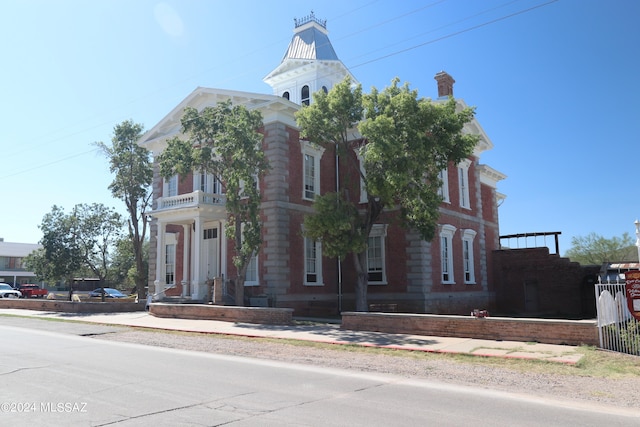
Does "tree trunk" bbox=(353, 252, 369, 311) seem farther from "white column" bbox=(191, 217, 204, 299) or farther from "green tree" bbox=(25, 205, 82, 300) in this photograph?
"green tree" bbox=(25, 205, 82, 300)

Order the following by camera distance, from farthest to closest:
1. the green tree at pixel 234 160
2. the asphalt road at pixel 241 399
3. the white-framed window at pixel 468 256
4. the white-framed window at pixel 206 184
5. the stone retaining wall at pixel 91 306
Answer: the white-framed window at pixel 468 256 < the white-framed window at pixel 206 184 < the stone retaining wall at pixel 91 306 < the green tree at pixel 234 160 < the asphalt road at pixel 241 399

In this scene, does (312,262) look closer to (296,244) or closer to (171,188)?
(296,244)

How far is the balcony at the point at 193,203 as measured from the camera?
940 inches

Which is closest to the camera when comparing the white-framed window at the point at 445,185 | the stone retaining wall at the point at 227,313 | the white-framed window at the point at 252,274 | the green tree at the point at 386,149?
the green tree at the point at 386,149

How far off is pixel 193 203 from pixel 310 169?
6260 mm

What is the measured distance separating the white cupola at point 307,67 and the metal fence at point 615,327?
81.9ft

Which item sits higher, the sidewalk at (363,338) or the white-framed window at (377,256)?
the white-framed window at (377,256)

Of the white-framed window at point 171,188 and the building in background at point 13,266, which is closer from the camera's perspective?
the white-framed window at point 171,188

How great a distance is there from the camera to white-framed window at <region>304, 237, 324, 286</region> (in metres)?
25.0

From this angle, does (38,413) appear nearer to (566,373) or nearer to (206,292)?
(566,373)

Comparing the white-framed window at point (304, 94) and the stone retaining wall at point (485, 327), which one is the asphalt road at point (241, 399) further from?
the white-framed window at point (304, 94)

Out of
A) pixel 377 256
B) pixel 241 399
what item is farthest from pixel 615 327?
pixel 377 256

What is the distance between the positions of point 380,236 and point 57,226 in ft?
78.4

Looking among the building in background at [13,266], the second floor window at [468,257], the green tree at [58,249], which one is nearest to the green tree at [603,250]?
the second floor window at [468,257]
